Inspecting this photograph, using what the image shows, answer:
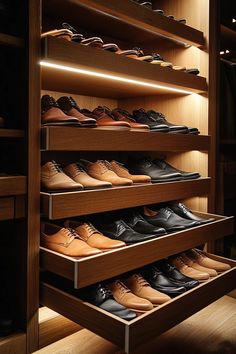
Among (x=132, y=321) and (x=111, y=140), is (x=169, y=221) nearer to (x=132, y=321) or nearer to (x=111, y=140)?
(x=111, y=140)

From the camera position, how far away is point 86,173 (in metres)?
1.66

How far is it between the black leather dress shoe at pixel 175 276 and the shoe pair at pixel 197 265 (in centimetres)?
7

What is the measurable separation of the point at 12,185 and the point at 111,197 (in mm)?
420

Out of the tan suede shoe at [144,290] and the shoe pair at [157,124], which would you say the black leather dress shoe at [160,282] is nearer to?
the tan suede shoe at [144,290]

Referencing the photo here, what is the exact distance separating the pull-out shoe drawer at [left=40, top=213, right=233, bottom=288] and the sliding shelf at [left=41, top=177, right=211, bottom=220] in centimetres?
17

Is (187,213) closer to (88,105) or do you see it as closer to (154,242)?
(154,242)

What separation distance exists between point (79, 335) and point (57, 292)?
0.38 m

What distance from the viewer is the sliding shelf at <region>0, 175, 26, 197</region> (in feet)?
4.33

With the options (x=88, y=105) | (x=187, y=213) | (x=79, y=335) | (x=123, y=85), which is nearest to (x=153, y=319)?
(x=79, y=335)

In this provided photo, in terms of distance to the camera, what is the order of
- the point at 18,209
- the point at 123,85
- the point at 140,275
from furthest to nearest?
the point at 123,85 → the point at 140,275 → the point at 18,209

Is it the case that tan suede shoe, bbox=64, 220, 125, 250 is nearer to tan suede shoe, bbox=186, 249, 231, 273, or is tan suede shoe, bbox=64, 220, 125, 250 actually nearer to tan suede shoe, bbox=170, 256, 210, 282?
tan suede shoe, bbox=170, 256, 210, 282

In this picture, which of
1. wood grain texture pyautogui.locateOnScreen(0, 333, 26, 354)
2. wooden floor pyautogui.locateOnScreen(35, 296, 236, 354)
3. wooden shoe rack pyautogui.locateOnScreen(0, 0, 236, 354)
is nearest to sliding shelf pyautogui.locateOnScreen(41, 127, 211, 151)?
wooden shoe rack pyautogui.locateOnScreen(0, 0, 236, 354)

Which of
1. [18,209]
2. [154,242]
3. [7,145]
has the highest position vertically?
[7,145]

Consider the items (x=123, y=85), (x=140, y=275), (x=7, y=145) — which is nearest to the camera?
(x=7, y=145)
